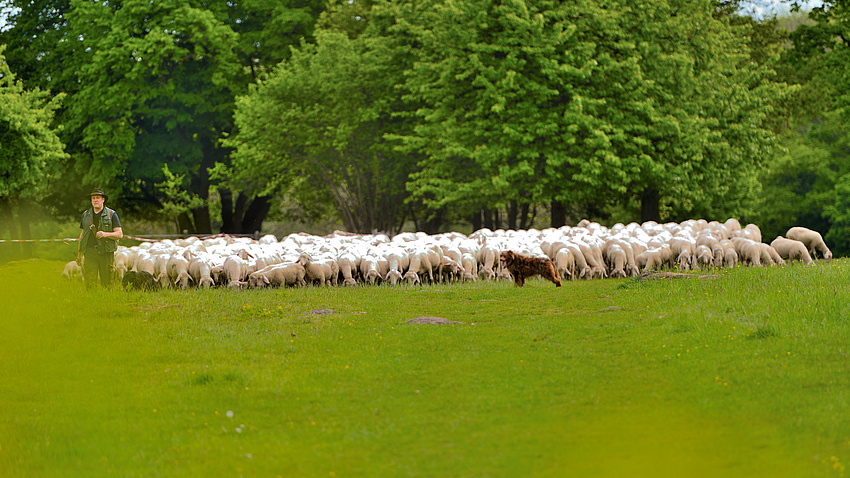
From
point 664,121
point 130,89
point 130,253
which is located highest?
point 130,89

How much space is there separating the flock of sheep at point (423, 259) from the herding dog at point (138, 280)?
41.9 inches

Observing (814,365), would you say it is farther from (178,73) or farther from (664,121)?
(178,73)

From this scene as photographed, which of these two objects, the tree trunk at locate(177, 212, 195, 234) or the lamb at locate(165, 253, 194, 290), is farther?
the tree trunk at locate(177, 212, 195, 234)

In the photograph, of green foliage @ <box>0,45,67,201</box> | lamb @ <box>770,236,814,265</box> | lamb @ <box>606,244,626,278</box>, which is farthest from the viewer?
green foliage @ <box>0,45,67,201</box>

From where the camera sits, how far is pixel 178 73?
43.7 meters

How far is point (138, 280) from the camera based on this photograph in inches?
747

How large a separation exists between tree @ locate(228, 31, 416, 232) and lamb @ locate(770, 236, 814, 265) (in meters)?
20.0

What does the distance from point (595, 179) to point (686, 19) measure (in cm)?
958

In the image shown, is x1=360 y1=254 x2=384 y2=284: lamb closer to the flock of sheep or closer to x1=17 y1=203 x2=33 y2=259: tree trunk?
the flock of sheep

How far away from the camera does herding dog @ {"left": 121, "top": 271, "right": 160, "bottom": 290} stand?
18.5 meters

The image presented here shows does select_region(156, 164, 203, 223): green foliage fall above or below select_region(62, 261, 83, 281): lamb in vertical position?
above

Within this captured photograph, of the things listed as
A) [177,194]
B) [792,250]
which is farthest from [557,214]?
[177,194]

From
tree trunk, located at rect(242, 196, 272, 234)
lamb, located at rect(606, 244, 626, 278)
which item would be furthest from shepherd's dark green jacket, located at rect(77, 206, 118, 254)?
tree trunk, located at rect(242, 196, 272, 234)

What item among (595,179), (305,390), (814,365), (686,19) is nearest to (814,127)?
(686,19)
